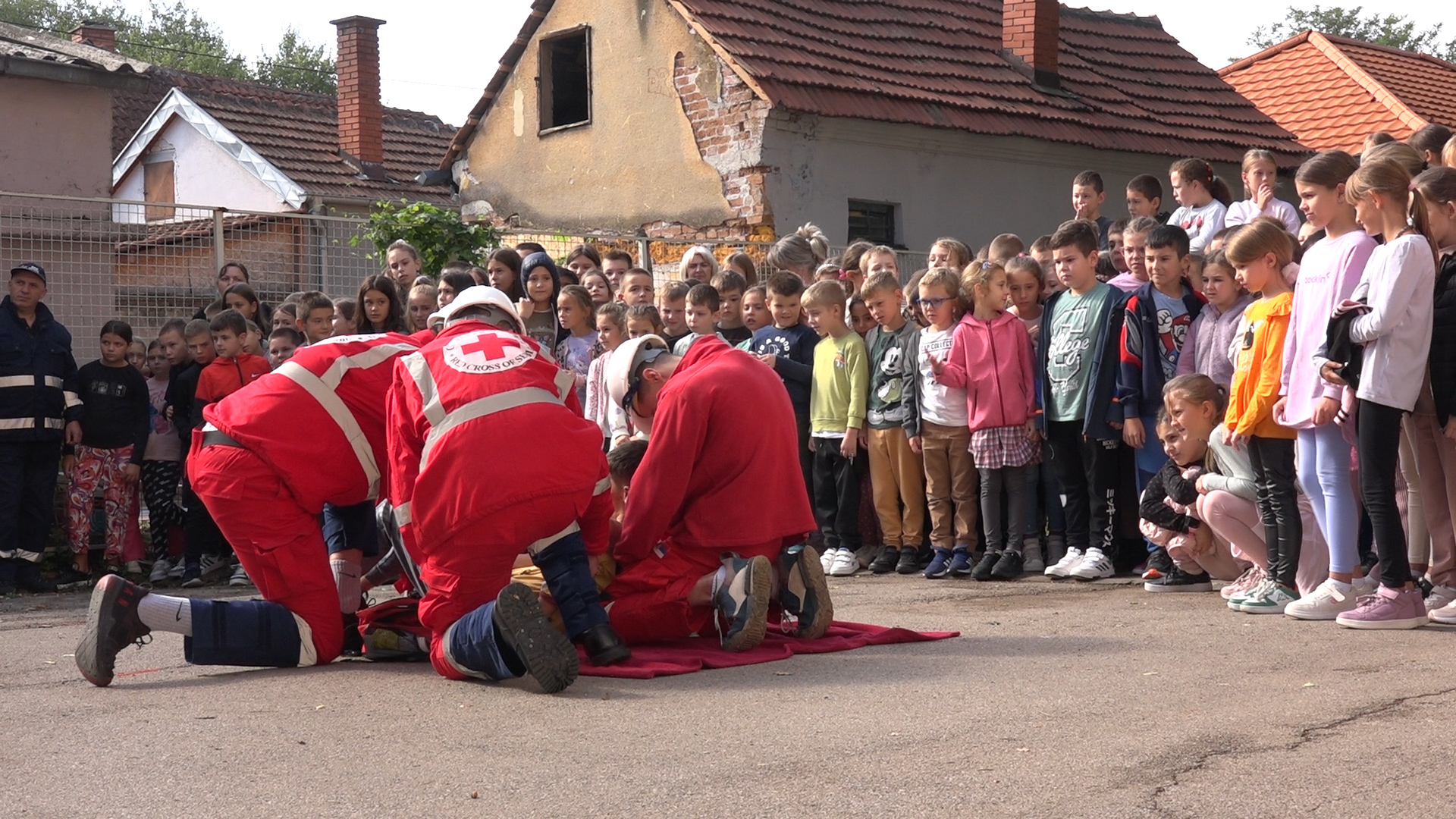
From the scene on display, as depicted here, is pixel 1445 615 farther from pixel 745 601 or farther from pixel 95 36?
pixel 95 36

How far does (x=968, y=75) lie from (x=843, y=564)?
10.7m

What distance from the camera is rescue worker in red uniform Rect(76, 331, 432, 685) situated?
571 centimetres

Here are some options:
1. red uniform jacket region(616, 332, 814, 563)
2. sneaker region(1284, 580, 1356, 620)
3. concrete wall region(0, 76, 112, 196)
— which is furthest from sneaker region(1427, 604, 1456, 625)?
concrete wall region(0, 76, 112, 196)

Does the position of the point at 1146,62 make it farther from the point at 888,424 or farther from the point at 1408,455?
the point at 1408,455

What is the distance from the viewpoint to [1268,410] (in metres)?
6.89

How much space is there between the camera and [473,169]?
814 inches

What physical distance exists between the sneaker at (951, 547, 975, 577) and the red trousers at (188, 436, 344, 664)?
4.17 metres

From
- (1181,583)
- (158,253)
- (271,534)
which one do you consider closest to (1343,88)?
(158,253)

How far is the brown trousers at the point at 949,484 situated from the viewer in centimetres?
911

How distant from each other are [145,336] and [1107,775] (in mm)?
9957

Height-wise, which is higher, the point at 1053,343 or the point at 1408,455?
the point at 1053,343

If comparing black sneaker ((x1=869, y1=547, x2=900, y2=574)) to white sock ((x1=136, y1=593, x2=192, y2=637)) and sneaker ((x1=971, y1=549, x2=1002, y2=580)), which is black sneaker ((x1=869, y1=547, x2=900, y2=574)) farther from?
white sock ((x1=136, y1=593, x2=192, y2=637))

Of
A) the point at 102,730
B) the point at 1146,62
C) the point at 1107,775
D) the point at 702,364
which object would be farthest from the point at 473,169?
the point at 1107,775

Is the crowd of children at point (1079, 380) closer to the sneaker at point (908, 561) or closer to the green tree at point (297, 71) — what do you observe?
the sneaker at point (908, 561)
